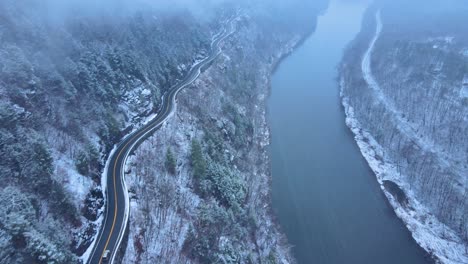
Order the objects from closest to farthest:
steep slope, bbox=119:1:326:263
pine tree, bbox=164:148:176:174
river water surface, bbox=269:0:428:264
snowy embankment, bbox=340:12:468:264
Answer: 1. steep slope, bbox=119:1:326:263
2. pine tree, bbox=164:148:176:174
3. river water surface, bbox=269:0:428:264
4. snowy embankment, bbox=340:12:468:264

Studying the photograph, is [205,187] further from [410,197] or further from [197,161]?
[410,197]

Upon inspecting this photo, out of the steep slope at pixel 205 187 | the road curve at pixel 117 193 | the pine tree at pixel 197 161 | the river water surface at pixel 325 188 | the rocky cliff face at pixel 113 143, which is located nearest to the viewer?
the rocky cliff face at pixel 113 143

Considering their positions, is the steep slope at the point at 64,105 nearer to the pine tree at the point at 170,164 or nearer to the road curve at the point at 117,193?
the road curve at the point at 117,193

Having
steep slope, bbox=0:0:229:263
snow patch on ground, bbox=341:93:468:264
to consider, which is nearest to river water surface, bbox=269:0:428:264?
snow patch on ground, bbox=341:93:468:264

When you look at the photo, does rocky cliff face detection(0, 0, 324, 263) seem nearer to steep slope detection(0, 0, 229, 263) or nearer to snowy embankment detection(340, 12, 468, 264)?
steep slope detection(0, 0, 229, 263)

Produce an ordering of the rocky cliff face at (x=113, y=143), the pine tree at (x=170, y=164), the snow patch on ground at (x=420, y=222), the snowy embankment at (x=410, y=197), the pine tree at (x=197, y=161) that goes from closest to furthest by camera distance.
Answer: the rocky cliff face at (x=113, y=143)
the pine tree at (x=170, y=164)
the pine tree at (x=197, y=161)
the snow patch on ground at (x=420, y=222)
the snowy embankment at (x=410, y=197)

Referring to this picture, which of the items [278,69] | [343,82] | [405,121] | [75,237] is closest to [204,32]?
[278,69]

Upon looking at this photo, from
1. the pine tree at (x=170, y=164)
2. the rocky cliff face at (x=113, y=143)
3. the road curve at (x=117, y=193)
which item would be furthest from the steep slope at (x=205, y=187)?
the road curve at (x=117, y=193)

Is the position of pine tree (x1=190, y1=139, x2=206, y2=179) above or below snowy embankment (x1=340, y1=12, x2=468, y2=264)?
above
